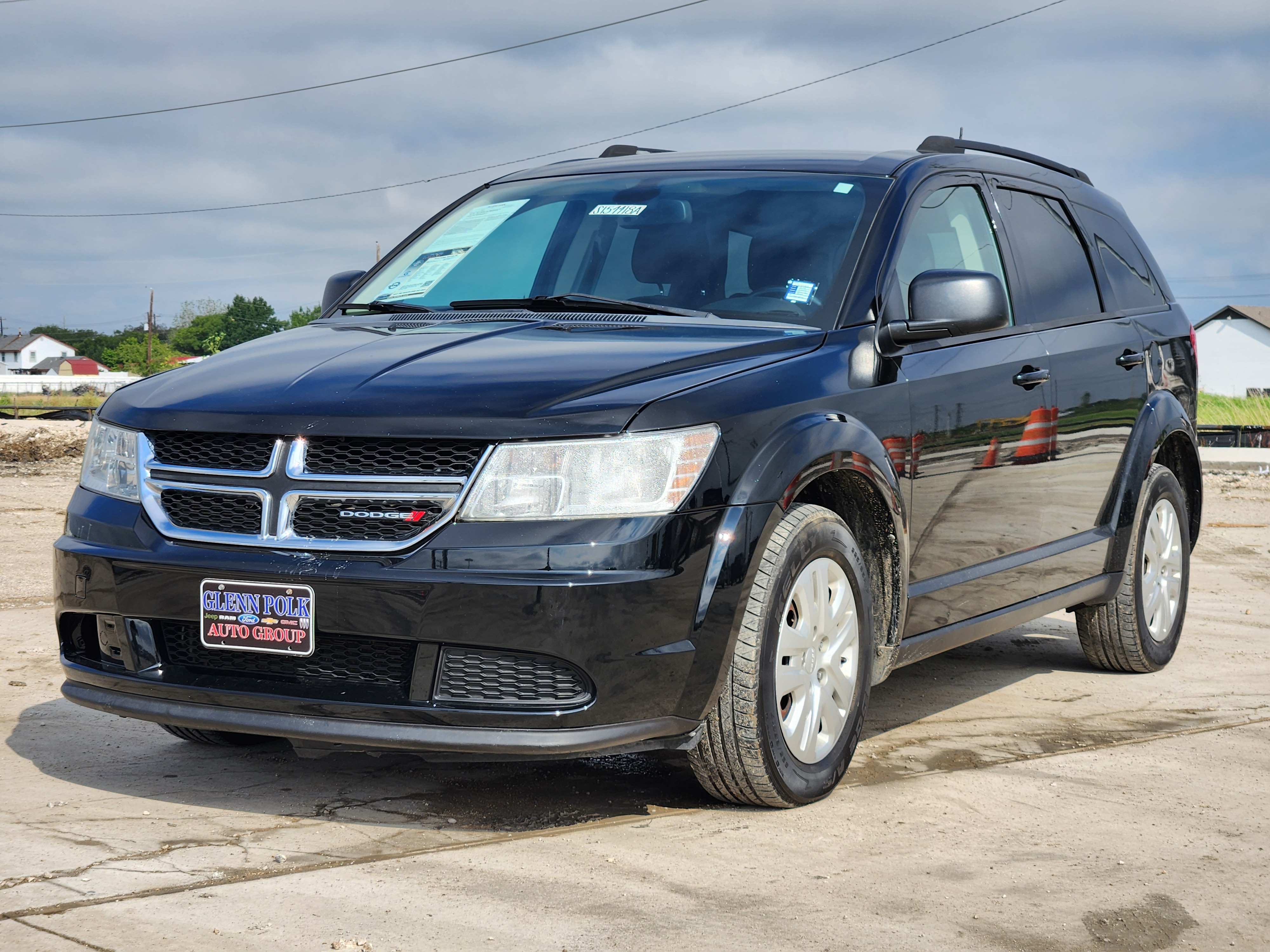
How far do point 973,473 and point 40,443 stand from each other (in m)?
17.5

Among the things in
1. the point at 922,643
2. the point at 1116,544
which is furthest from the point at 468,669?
the point at 1116,544

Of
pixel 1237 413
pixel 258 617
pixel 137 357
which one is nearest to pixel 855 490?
pixel 258 617

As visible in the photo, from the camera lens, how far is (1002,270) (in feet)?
17.1

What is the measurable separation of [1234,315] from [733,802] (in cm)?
9189

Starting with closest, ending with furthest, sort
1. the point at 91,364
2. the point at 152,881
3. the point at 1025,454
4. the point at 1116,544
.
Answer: the point at 152,881 → the point at 1025,454 → the point at 1116,544 → the point at 91,364

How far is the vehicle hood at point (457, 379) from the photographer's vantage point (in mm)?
3488

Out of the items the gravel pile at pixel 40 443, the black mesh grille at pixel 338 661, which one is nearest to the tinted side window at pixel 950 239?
the black mesh grille at pixel 338 661

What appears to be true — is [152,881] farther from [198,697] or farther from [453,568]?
[453,568]

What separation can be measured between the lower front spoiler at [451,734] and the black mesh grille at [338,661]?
3.9 inches

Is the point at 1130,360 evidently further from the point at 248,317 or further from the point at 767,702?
the point at 248,317

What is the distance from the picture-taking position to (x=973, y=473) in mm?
4758

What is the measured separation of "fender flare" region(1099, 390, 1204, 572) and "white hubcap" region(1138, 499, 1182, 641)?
0.82 feet

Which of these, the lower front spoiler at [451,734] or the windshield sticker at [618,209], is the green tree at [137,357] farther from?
the lower front spoiler at [451,734]

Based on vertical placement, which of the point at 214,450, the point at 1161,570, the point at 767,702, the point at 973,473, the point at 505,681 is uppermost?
the point at 214,450
